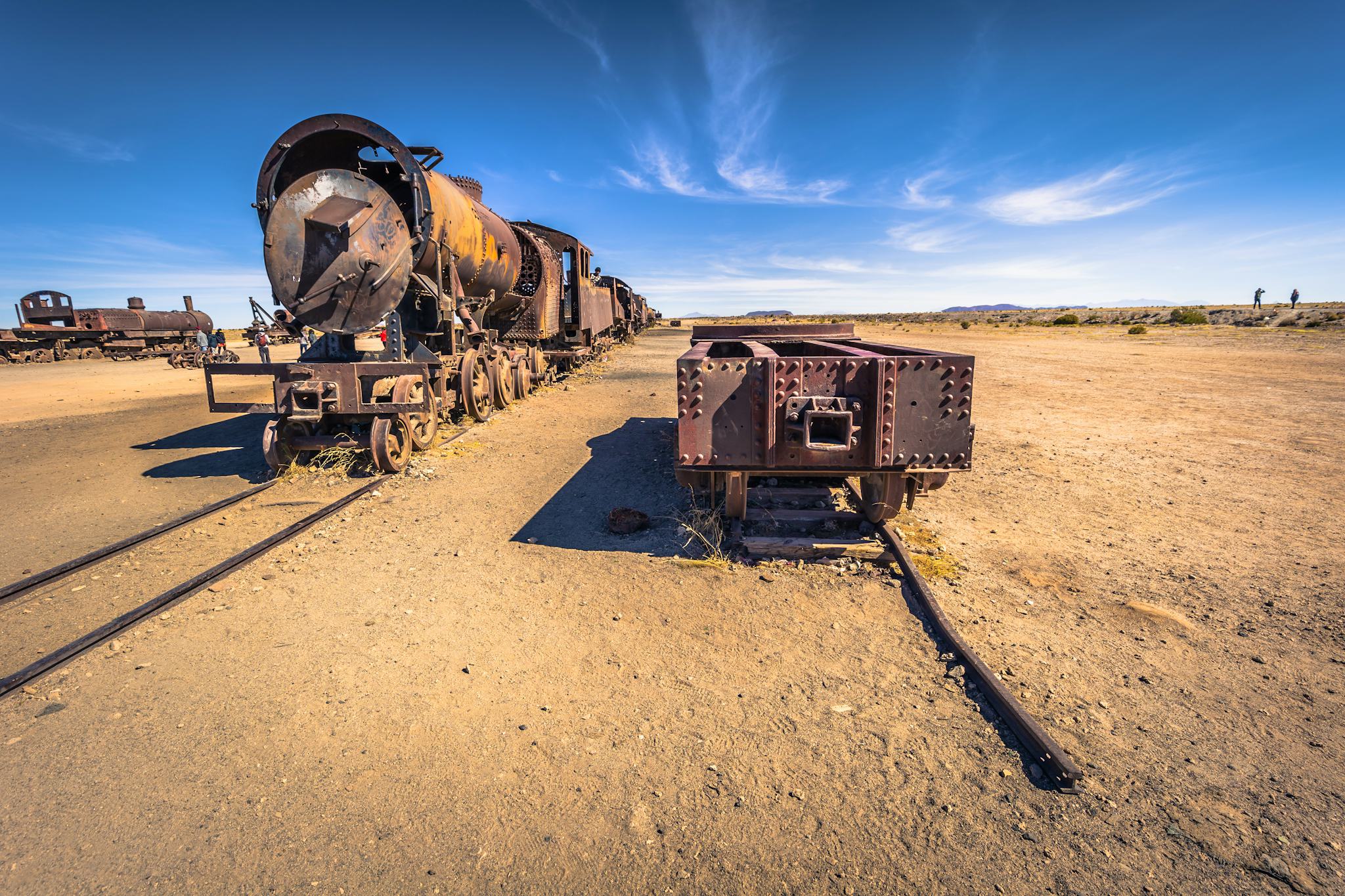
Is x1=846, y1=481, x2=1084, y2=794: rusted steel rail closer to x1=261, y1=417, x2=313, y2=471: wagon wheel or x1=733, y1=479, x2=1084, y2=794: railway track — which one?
x1=733, y1=479, x2=1084, y2=794: railway track

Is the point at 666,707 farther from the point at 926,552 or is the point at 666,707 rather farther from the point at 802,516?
the point at 926,552

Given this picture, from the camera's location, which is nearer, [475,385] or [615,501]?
[615,501]

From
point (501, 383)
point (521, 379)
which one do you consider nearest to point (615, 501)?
point (501, 383)

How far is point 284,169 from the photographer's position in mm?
7980

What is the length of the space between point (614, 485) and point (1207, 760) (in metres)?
5.54

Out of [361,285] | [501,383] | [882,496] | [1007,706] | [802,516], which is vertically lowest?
[1007,706]

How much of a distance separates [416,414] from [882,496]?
21.6 feet

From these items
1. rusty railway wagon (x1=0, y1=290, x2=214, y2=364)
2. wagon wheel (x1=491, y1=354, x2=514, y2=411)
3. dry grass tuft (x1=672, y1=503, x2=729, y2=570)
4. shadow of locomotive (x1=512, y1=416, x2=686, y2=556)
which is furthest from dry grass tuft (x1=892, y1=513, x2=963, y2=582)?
rusty railway wagon (x1=0, y1=290, x2=214, y2=364)

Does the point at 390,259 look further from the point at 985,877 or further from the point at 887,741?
the point at 985,877

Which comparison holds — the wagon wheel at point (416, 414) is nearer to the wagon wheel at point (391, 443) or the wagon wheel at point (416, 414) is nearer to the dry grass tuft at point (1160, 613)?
the wagon wheel at point (391, 443)

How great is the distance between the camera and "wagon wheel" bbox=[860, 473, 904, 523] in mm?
4805

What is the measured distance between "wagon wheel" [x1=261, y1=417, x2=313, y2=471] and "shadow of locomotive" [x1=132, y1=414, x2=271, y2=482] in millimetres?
299

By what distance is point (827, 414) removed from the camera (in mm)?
4332

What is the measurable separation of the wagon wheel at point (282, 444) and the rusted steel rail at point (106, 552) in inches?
31.0
